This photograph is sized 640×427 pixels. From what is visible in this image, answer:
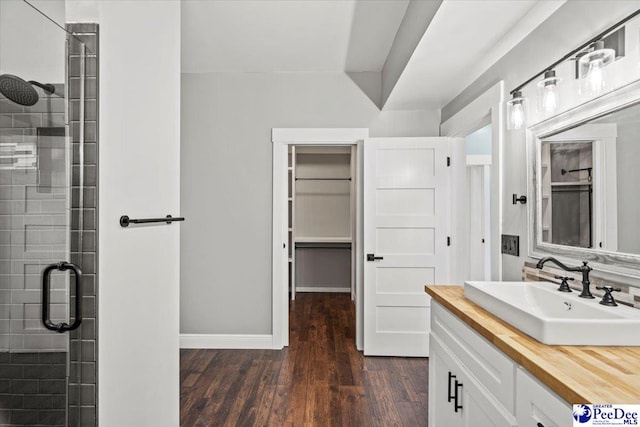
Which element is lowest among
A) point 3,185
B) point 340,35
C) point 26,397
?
point 26,397

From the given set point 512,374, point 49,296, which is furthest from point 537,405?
point 49,296

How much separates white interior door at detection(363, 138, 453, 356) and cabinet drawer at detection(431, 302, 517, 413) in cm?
156

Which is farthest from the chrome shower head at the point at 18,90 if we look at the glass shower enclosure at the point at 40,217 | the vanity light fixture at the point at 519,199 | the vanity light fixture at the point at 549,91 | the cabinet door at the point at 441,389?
the vanity light fixture at the point at 519,199

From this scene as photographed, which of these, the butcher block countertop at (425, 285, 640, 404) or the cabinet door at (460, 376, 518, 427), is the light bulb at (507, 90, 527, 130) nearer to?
the butcher block countertop at (425, 285, 640, 404)

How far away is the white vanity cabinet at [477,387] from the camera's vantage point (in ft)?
3.20

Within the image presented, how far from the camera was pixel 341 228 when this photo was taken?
20.3ft

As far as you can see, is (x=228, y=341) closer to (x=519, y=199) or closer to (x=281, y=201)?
(x=281, y=201)

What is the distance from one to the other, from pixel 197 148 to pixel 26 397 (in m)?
2.78

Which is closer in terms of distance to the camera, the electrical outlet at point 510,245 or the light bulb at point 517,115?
the light bulb at point 517,115

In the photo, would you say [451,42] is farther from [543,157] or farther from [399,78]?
[543,157]

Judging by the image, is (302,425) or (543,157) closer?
(543,157)

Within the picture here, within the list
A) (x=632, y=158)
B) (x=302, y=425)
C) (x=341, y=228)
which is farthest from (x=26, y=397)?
(x=341, y=228)

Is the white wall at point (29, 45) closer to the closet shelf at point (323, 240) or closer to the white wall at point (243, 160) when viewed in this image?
A: the white wall at point (243, 160)

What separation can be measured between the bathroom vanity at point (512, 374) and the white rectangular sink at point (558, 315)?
0.02m
